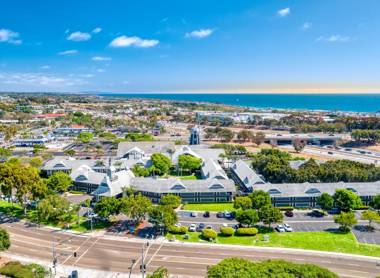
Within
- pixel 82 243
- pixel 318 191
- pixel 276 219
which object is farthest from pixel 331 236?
pixel 82 243

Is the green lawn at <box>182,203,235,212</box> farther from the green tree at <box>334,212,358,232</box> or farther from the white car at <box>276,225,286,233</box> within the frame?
the green tree at <box>334,212,358,232</box>

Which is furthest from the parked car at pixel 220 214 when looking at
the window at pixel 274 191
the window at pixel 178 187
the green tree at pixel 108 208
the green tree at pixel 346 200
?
the green tree at pixel 346 200

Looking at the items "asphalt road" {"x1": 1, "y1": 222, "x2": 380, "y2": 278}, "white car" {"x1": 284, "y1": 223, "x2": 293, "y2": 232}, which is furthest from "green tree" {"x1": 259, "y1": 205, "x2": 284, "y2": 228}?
"asphalt road" {"x1": 1, "y1": 222, "x2": 380, "y2": 278}

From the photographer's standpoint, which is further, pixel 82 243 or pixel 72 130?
pixel 72 130

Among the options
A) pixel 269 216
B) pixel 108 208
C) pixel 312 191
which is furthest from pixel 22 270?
pixel 312 191

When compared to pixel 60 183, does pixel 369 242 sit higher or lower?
→ lower

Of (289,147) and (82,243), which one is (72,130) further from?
(82,243)

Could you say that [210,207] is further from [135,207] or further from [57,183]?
[57,183]
